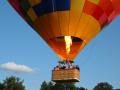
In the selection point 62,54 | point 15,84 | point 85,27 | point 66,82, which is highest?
point 15,84

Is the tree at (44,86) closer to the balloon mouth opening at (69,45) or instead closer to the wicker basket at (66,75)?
the balloon mouth opening at (69,45)

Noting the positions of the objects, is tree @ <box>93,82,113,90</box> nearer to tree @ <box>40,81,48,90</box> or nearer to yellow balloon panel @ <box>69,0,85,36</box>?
tree @ <box>40,81,48,90</box>

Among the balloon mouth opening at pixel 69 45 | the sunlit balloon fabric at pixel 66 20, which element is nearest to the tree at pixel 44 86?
the sunlit balloon fabric at pixel 66 20

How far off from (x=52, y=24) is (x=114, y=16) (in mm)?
5020

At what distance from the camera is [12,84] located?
6775cm

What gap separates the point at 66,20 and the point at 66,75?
138 inches

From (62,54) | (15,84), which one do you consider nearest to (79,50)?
(62,54)

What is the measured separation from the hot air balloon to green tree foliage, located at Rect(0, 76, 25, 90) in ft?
134

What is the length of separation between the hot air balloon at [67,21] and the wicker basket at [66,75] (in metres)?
0.89

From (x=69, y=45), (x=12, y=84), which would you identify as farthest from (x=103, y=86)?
(x=69, y=45)

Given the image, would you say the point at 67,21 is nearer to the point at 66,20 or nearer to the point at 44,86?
the point at 66,20

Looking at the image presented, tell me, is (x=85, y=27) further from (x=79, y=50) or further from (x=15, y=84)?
(x=15, y=84)

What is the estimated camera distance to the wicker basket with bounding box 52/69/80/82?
2456 centimetres

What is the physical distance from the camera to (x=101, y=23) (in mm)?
27469
